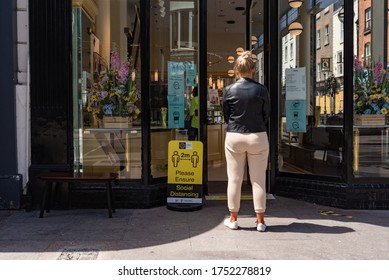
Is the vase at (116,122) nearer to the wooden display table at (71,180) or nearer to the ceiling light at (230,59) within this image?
the wooden display table at (71,180)

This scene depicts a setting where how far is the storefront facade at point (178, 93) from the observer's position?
19.3 feet

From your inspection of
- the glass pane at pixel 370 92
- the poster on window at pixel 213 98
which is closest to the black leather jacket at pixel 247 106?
the glass pane at pixel 370 92

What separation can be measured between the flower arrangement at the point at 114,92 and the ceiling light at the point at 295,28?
8.61 ft

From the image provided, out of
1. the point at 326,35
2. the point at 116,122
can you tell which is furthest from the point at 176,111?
the point at 326,35

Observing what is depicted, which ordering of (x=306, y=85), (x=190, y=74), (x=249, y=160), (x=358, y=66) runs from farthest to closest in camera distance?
1. (x=306, y=85)
2. (x=190, y=74)
3. (x=358, y=66)
4. (x=249, y=160)

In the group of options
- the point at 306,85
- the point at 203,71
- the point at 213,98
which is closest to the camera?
the point at 203,71

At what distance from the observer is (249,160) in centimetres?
484

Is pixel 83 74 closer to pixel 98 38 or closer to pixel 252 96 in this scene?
pixel 98 38

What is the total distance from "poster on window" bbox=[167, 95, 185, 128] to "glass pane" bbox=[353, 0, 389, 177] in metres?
2.52

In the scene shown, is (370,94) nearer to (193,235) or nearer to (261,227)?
(261,227)

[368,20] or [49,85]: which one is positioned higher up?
[368,20]

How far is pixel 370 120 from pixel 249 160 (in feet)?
8.22

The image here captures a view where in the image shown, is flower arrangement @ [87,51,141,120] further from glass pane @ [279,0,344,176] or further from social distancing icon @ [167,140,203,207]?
glass pane @ [279,0,344,176]

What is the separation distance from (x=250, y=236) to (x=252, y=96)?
1.53 metres
